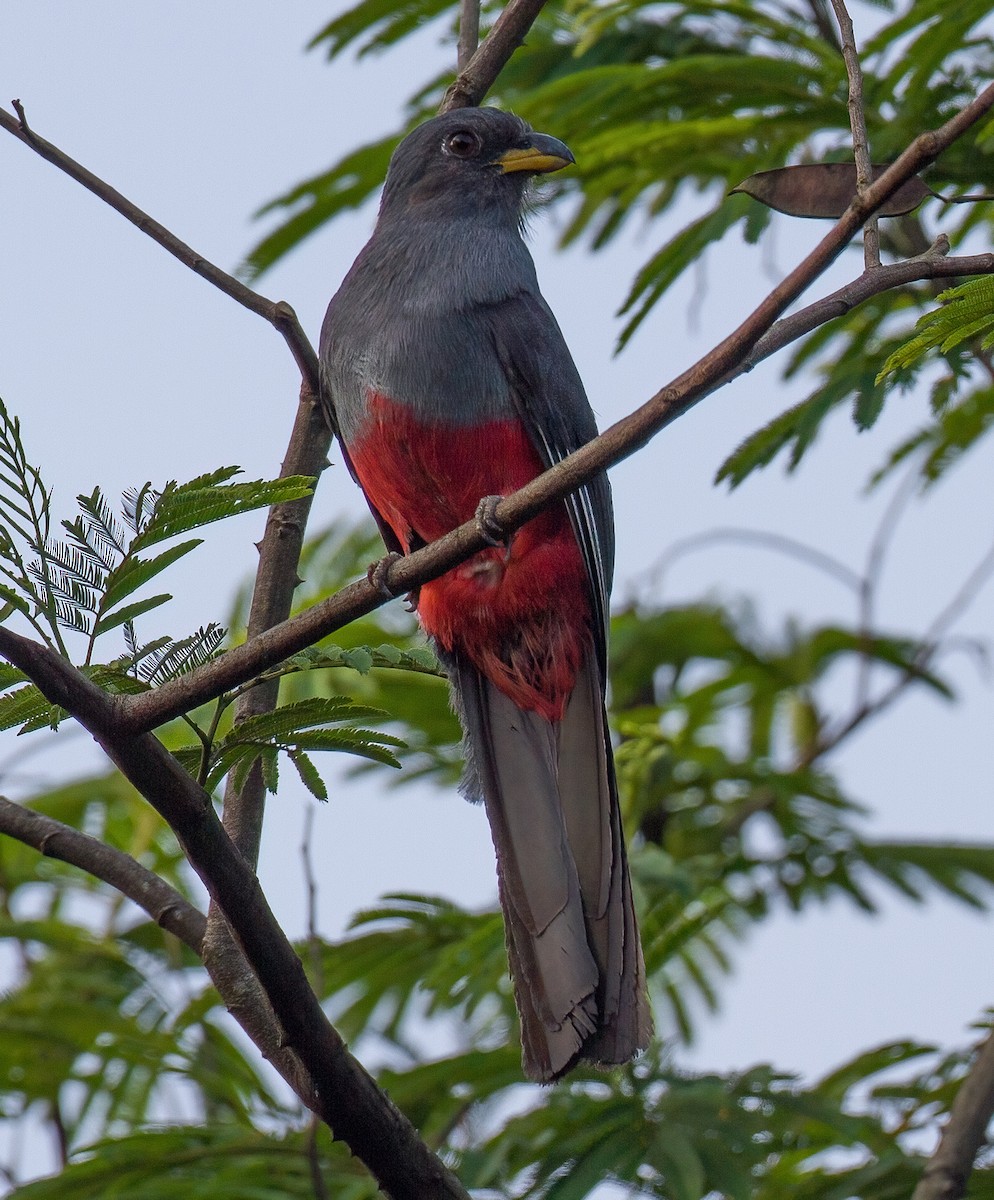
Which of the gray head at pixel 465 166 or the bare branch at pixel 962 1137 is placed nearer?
the bare branch at pixel 962 1137

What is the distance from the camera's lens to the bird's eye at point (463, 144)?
4652 mm

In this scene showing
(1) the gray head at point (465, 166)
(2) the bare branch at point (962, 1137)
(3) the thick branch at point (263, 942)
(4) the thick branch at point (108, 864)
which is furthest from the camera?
(1) the gray head at point (465, 166)

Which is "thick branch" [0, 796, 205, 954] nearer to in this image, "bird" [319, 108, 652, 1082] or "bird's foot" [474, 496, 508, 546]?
"bird" [319, 108, 652, 1082]

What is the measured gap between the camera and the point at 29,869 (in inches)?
212

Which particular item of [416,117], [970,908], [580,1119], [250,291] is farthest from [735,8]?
[580,1119]

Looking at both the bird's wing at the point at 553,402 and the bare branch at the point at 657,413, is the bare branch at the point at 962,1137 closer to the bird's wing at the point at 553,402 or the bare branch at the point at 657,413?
the bird's wing at the point at 553,402

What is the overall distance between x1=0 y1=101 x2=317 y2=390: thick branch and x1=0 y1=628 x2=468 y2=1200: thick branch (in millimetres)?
1404

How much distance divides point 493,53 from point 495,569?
4.34 ft

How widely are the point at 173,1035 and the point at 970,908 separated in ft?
8.22

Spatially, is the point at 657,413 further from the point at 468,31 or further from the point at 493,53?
the point at 468,31

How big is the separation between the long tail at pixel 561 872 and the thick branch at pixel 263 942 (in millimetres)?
464

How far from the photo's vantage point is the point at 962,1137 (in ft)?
10.9

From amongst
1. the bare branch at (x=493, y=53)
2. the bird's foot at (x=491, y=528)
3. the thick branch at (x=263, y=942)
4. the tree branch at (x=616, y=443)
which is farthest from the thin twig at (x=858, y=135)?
the thick branch at (x=263, y=942)

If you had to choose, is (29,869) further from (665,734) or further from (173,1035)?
(665,734)
